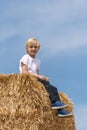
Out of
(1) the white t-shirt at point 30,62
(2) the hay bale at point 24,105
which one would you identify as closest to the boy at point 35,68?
(1) the white t-shirt at point 30,62

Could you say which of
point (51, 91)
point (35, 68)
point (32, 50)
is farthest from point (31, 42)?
point (51, 91)

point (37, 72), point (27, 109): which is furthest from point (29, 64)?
point (27, 109)

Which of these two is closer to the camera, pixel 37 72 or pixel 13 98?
pixel 13 98

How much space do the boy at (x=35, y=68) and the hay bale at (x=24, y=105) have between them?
114 millimetres

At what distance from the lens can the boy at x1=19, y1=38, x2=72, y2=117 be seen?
8.76 metres

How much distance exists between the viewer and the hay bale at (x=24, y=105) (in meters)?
8.45

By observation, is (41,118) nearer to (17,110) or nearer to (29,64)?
(17,110)

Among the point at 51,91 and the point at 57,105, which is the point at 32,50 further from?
the point at 57,105

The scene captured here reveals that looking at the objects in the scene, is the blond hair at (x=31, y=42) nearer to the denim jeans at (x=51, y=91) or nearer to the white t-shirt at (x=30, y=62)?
the white t-shirt at (x=30, y=62)

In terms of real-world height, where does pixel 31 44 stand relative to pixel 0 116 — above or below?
above

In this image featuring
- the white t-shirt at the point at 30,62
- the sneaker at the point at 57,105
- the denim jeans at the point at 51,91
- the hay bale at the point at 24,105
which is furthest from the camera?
the white t-shirt at the point at 30,62

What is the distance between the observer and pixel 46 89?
877cm

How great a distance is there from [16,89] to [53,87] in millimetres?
635

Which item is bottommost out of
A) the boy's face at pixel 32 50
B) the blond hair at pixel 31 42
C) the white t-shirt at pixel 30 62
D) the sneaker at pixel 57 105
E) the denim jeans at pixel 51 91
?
the sneaker at pixel 57 105
